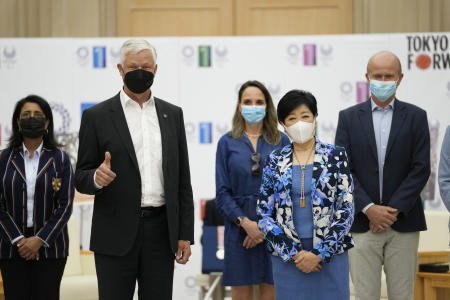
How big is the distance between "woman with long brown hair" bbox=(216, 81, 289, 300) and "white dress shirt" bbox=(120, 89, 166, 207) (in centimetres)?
101

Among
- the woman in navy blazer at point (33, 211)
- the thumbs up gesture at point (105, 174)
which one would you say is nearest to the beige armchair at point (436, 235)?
the woman in navy blazer at point (33, 211)

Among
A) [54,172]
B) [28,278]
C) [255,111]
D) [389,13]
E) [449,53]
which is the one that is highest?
[389,13]

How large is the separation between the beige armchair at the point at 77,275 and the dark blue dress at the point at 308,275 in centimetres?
241

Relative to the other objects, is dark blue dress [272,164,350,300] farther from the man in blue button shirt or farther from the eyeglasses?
the eyeglasses

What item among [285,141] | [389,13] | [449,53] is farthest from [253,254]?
[389,13]

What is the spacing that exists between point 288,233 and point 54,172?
1478 millimetres

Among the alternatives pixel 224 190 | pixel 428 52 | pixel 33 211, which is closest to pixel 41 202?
pixel 33 211

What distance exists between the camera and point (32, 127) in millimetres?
3924

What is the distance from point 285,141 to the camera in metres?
4.14

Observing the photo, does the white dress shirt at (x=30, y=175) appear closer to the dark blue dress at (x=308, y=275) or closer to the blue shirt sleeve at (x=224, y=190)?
the blue shirt sleeve at (x=224, y=190)

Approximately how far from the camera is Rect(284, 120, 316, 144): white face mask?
312cm

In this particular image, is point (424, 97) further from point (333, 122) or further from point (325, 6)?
point (325, 6)

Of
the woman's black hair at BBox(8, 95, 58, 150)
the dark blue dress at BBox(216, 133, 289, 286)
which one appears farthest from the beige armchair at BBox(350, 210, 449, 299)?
the woman's black hair at BBox(8, 95, 58, 150)

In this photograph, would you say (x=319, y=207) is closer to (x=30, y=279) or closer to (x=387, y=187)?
(x=387, y=187)
